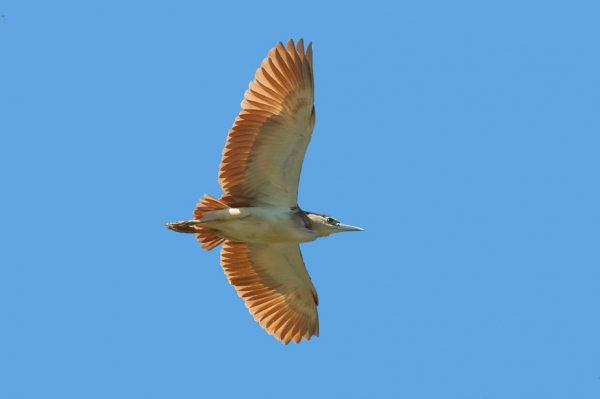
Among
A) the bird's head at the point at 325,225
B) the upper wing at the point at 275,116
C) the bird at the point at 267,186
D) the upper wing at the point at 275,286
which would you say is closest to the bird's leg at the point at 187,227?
the bird at the point at 267,186

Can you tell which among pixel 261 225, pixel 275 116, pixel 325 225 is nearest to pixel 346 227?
pixel 325 225

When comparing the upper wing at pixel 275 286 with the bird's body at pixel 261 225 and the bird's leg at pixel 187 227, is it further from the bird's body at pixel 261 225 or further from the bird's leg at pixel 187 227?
the bird's leg at pixel 187 227

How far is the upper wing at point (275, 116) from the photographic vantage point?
1343 cm

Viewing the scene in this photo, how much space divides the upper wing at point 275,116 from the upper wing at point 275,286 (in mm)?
1342

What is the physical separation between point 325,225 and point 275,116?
1.48m

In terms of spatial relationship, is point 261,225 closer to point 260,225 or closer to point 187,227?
point 260,225

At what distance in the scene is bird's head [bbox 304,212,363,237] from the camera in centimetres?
1402

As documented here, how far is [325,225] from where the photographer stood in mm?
14039

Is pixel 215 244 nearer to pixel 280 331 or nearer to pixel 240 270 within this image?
pixel 240 270

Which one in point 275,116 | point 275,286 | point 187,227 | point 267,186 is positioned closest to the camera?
point 275,116

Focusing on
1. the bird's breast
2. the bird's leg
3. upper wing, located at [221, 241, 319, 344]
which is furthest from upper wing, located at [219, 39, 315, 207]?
upper wing, located at [221, 241, 319, 344]

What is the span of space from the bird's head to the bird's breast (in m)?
0.10

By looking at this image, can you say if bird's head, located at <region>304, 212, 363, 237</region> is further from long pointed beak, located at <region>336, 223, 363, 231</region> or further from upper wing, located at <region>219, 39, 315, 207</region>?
upper wing, located at <region>219, 39, 315, 207</region>

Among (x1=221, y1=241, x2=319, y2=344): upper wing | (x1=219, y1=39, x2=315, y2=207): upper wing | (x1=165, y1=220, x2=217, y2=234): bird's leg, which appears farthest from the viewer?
(x1=221, y1=241, x2=319, y2=344): upper wing
